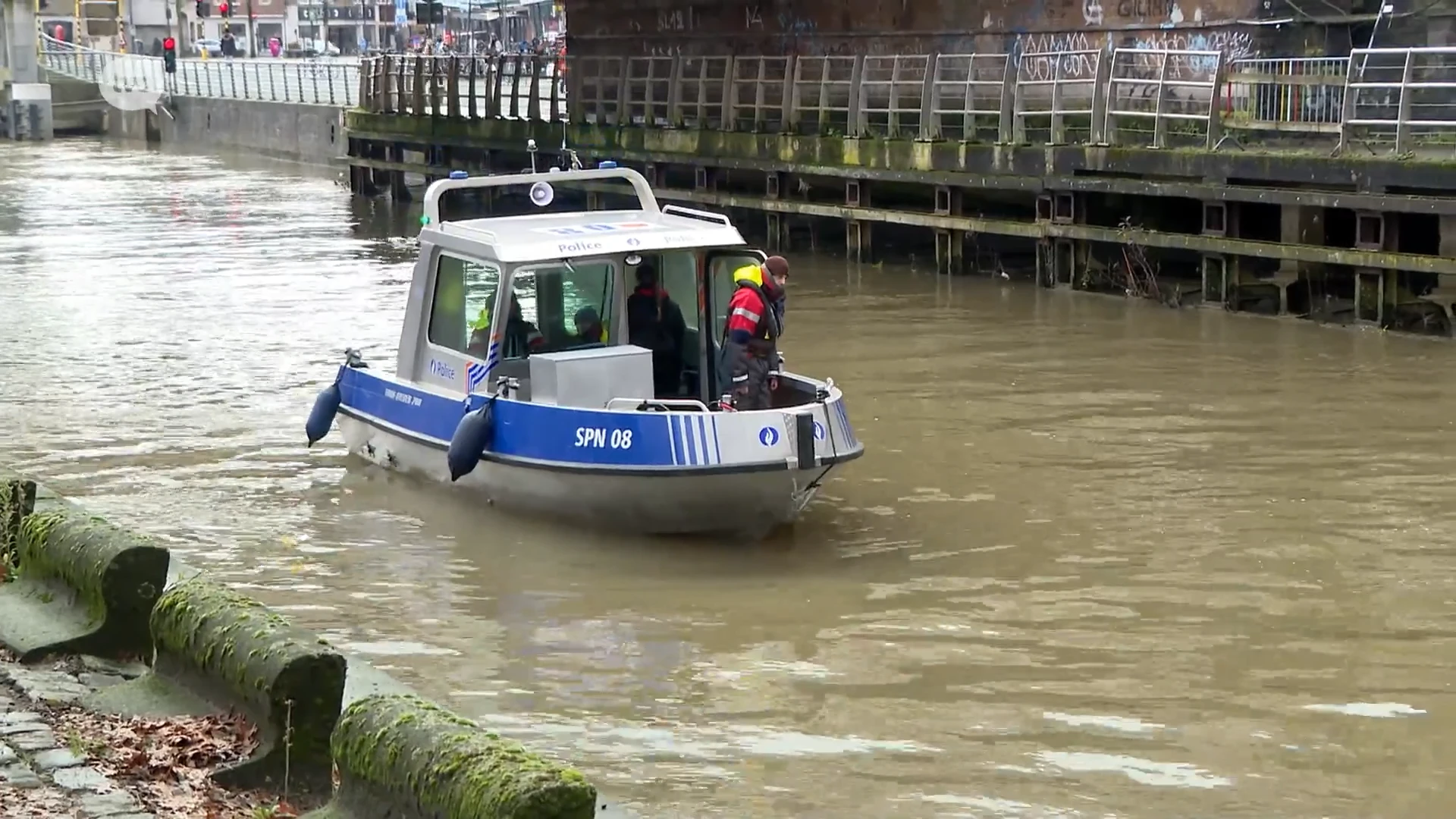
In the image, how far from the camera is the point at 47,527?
8977 millimetres

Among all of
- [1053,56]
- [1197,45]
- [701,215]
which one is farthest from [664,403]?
[1053,56]

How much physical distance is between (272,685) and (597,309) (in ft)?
22.2

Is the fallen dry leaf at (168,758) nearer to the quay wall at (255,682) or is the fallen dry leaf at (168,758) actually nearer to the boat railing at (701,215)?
the quay wall at (255,682)

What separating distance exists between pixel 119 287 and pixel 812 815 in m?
21.3

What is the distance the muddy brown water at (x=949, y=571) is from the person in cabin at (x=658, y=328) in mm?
1286

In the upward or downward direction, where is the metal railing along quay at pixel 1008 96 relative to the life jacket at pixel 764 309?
upward

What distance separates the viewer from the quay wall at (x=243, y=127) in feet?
180

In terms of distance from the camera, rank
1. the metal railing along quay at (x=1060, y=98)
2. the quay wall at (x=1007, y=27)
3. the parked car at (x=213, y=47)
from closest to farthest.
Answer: the metal railing along quay at (x=1060, y=98) → the quay wall at (x=1007, y=27) → the parked car at (x=213, y=47)

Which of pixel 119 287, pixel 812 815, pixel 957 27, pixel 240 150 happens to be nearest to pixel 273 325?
pixel 119 287

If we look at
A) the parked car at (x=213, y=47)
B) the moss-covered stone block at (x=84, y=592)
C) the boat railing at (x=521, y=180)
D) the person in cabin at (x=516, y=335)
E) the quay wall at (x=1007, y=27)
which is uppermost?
the parked car at (x=213, y=47)

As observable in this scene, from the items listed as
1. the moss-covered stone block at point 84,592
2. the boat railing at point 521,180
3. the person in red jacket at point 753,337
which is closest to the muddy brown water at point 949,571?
the person in red jacket at point 753,337

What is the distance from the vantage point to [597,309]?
13594 mm

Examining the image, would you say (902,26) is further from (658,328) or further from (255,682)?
(255,682)

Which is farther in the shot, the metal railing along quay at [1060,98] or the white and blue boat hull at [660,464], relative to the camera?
the metal railing along quay at [1060,98]
